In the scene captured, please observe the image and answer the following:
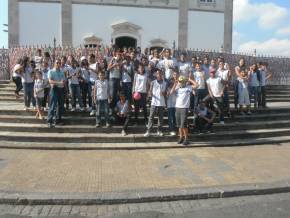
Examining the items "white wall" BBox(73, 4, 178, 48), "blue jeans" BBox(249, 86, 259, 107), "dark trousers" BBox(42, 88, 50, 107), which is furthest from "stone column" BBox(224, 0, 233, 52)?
"dark trousers" BBox(42, 88, 50, 107)

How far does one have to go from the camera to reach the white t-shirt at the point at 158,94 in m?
11.7

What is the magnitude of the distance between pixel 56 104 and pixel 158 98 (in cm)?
281

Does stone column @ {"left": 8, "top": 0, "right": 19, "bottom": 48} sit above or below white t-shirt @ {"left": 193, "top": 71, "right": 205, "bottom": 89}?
above

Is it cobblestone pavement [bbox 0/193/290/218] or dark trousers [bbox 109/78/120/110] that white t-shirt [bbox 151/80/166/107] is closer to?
dark trousers [bbox 109/78/120/110]

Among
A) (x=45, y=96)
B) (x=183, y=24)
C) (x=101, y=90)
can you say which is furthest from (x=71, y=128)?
(x=183, y=24)

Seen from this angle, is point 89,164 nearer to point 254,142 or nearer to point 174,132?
point 174,132

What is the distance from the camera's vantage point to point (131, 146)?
36.2 feet

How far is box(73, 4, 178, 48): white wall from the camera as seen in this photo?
27.0 meters

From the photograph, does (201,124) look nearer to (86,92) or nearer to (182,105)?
(182,105)

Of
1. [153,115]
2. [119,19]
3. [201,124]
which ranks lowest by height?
[201,124]

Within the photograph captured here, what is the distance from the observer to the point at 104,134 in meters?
11.7

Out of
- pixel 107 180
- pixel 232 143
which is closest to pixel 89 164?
pixel 107 180

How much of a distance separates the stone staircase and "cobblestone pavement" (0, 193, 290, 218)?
13.4 ft

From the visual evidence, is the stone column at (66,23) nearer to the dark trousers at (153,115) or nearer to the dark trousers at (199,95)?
the dark trousers at (199,95)
